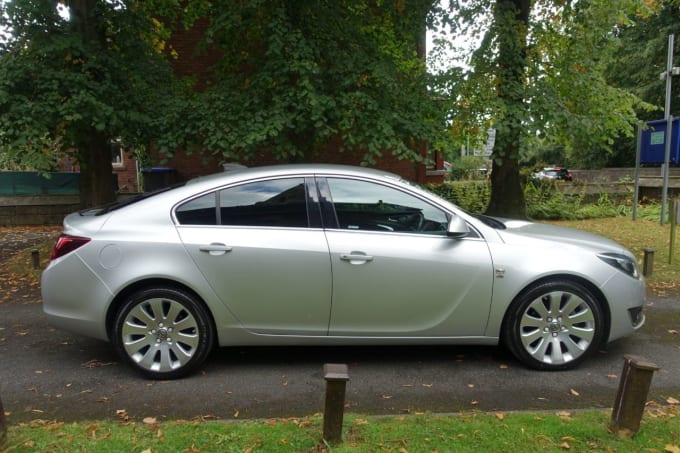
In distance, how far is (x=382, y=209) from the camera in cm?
405

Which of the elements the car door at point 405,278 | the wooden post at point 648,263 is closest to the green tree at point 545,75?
the wooden post at point 648,263

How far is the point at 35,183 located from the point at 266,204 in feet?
36.5

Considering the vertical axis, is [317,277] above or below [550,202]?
below

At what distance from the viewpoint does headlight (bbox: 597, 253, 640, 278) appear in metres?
4.00

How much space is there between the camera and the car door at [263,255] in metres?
3.75

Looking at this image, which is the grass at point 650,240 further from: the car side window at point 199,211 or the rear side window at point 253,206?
the car side window at point 199,211

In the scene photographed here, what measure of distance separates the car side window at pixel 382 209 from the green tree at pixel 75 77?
3.88m

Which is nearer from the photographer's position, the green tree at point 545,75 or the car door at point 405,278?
the car door at point 405,278

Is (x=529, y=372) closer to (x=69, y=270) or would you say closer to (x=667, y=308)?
(x=667, y=308)

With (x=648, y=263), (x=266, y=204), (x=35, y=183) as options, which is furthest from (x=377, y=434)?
(x=35, y=183)

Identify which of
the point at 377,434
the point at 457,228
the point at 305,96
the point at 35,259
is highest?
the point at 305,96

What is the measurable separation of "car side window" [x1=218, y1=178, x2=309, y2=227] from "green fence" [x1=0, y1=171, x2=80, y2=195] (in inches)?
409

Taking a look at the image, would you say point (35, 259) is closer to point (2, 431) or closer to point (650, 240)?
point (2, 431)

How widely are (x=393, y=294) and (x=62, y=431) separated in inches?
91.5
